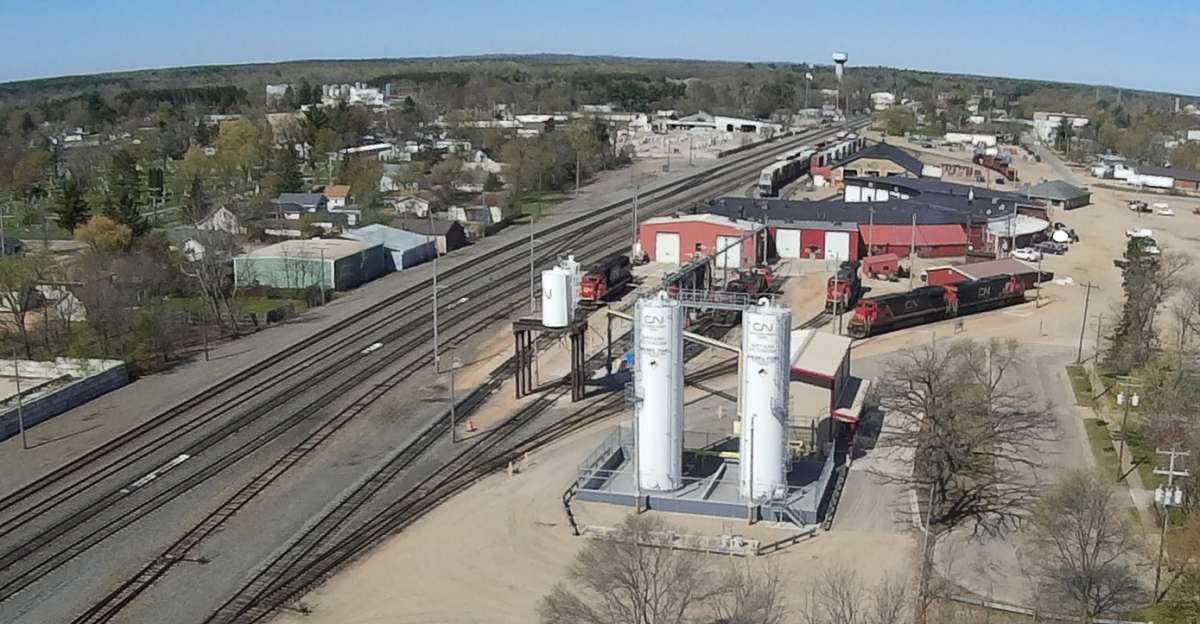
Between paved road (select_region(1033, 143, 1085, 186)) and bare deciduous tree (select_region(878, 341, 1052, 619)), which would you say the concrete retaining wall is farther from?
paved road (select_region(1033, 143, 1085, 186))

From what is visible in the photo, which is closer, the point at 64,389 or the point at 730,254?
the point at 64,389

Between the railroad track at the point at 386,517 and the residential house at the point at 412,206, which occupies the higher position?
the residential house at the point at 412,206

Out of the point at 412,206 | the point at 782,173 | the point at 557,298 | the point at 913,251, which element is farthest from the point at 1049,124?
the point at 557,298

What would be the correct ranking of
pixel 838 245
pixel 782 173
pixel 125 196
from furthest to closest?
pixel 782 173 < pixel 125 196 < pixel 838 245

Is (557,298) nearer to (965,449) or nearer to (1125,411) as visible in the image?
(965,449)

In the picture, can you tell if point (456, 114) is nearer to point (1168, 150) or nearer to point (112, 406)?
point (1168, 150)

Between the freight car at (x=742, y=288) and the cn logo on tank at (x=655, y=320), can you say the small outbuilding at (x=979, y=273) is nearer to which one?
the freight car at (x=742, y=288)

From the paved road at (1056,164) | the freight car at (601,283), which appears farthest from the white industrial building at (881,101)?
the freight car at (601,283)
